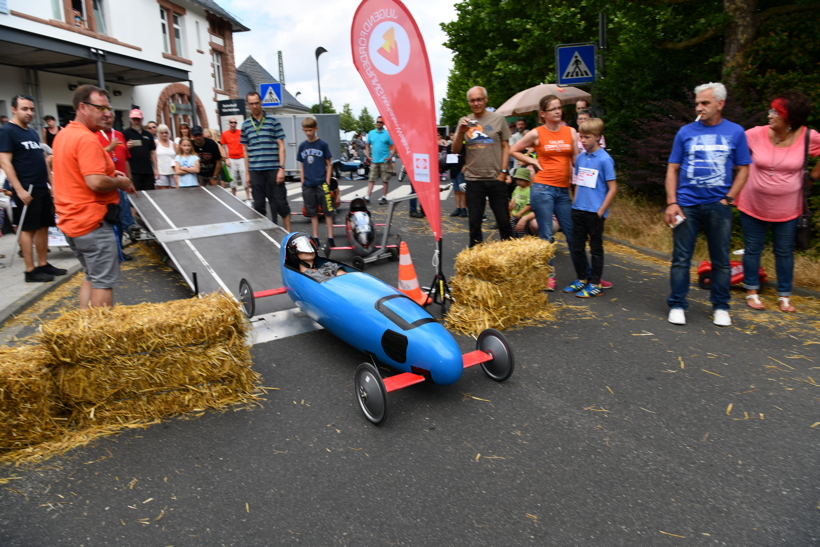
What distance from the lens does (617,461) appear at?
10.4 ft

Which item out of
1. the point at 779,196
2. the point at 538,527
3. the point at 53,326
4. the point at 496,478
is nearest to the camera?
the point at 538,527

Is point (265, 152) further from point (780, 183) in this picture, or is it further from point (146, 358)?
point (780, 183)

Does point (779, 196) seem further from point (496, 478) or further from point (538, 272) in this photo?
point (496, 478)

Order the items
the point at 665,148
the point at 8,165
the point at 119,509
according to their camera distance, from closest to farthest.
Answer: the point at 119,509 < the point at 8,165 < the point at 665,148

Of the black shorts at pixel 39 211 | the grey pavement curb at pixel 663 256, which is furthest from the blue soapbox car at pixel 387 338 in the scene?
the black shorts at pixel 39 211

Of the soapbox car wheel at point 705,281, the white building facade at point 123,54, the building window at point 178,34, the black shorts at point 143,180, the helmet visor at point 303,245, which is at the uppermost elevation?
the building window at point 178,34

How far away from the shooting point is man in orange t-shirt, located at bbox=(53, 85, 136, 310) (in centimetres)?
443

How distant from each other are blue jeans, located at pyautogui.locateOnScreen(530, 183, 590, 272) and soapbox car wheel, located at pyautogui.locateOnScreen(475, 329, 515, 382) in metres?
2.61

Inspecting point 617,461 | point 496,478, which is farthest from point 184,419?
point 617,461

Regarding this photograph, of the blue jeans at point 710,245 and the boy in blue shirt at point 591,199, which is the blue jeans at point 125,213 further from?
the blue jeans at point 710,245

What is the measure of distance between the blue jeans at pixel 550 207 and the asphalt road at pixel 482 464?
81.2 inches

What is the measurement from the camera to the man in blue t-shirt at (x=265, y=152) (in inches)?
329

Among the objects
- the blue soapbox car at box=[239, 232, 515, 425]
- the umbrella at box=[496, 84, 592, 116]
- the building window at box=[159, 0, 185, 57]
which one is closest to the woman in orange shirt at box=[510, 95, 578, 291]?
the blue soapbox car at box=[239, 232, 515, 425]

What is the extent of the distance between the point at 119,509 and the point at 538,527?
221 cm
